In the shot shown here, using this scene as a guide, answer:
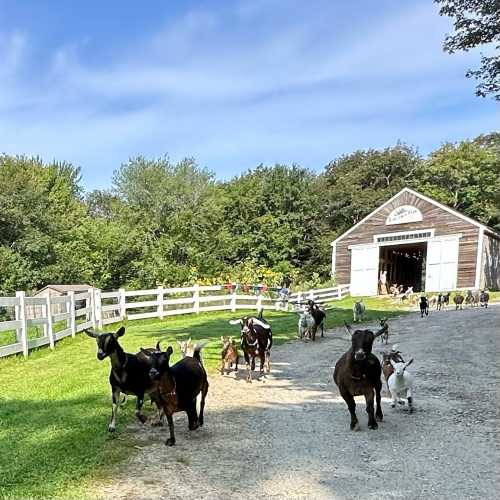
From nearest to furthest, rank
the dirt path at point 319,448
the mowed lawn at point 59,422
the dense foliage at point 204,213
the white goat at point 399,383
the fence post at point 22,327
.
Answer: the dirt path at point 319,448 < the mowed lawn at point 59,422 < the white goat at point 399,383 < the fence post at point 22,327 < the dense foliage at point 204,213

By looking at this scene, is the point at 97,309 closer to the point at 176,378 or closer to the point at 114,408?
the point at 114,408

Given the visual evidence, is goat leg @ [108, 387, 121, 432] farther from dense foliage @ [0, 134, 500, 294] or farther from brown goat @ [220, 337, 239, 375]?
dense foliage @ [0, 134, 500, 294]

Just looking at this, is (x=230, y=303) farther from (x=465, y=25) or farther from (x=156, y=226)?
(x=156, y=226)

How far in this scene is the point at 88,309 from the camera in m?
15.8

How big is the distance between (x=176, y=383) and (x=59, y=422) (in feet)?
5.46

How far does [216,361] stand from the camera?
10219mm

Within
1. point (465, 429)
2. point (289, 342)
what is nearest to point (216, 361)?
point (289, 342)

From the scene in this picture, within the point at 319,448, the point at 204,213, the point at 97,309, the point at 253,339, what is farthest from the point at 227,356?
the point at 204,213

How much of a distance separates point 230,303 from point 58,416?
16.5 m

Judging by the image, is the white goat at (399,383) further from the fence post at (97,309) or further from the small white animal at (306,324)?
the fence post at (97,309)

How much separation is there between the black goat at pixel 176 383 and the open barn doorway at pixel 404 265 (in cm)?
3069

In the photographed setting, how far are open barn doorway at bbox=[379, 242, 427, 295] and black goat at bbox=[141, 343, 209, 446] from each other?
30690 millimetres

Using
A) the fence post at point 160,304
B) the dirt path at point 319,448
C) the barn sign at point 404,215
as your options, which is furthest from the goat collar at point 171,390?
the barn sign at point 404,215

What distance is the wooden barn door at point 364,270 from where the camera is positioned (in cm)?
3492
